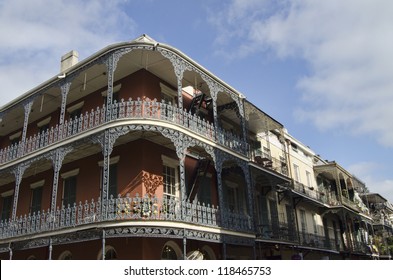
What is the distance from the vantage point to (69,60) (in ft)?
60.0

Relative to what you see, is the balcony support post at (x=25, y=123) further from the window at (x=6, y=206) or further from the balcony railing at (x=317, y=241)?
the balcony railing at (x=317, y=241)

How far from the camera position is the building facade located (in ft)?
41.2

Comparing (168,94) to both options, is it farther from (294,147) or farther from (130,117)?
(294,147)

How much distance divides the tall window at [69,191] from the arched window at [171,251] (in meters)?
4.60

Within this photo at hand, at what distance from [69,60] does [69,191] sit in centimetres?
647

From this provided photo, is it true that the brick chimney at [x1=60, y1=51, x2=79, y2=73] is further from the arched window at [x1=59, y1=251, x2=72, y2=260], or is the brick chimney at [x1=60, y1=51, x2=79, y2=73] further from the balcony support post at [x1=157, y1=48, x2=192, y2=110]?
the arched window at [x1=59, y1=251, x2=72, y2=260]

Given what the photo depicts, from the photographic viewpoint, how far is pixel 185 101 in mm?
17016

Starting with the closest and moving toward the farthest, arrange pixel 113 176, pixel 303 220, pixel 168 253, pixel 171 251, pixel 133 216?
pixel 133 216, pixel 168 253, pixel 171 251, pixel 113 176, pixel 303 220

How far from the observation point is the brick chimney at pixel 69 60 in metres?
18.1

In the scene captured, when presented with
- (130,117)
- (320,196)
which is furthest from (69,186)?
(320,196)

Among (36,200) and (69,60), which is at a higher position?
(69,60)

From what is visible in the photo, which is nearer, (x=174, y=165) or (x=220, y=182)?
(x=220, y=182)

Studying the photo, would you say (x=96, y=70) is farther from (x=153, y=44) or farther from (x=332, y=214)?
(x=332, y=214)

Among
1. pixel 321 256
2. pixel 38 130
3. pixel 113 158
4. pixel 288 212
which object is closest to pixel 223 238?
pixel 113 158
